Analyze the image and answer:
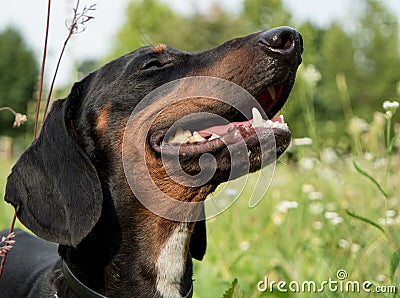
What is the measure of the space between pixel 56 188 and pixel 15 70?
35840 mm

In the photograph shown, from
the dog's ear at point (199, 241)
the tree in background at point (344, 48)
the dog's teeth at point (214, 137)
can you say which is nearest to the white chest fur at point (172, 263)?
the dog's ear at point (199, 241)

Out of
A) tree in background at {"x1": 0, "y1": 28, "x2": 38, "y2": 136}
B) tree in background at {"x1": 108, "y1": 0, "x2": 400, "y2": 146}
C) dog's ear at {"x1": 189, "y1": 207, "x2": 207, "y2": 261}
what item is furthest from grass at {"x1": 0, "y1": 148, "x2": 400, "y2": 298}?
tree in background at {"x1": 0, "y1": 28, "x2": 38, "y2": 136}

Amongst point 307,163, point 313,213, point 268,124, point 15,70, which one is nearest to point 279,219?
point 313,213

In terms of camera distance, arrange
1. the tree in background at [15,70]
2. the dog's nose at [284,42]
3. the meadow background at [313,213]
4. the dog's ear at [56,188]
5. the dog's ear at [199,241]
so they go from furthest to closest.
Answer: the tree in background at [15,70] < the meadow background at [313,213] < the dog's ear at [199,241] < the dog's ear at [56,188] < the dog's nose at [284,42]

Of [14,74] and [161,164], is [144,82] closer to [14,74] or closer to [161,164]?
[161,164]

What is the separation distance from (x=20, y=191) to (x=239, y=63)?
129 cm

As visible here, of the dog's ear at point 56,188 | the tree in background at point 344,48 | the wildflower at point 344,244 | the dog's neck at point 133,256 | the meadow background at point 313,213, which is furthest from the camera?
the tree in background at point 344,48

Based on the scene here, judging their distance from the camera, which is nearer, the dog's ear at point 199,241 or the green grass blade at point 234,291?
the green grass blade at point 234,291

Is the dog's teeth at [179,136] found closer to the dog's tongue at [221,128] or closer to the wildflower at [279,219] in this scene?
the dog's tongue at [221,128]

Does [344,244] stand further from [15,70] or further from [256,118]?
[15,70]

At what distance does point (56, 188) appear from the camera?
3.09 meters

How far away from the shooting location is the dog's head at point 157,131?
2891 mm

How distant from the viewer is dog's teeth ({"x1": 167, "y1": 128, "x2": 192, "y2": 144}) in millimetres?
3121

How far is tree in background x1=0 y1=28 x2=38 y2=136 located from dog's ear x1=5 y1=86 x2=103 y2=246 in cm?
3219
